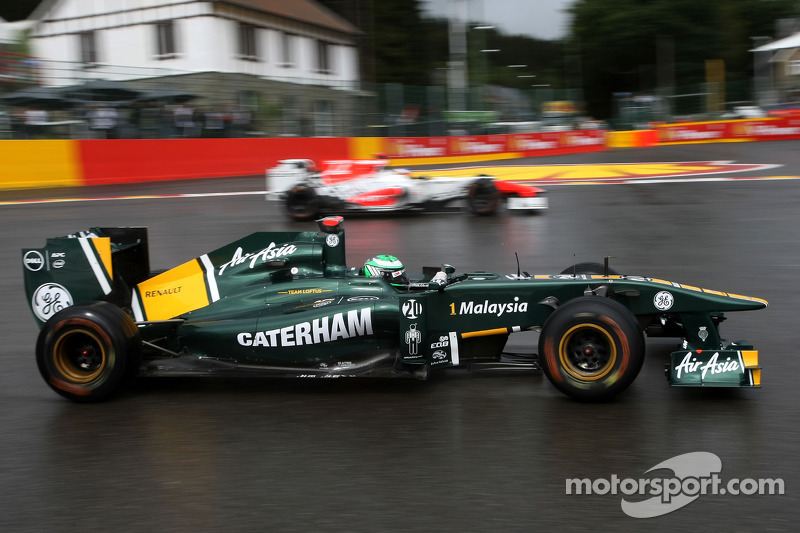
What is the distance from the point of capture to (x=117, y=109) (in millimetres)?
19594

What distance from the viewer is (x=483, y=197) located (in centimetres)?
1359

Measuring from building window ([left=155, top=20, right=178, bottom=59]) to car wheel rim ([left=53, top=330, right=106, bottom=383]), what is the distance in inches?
1105

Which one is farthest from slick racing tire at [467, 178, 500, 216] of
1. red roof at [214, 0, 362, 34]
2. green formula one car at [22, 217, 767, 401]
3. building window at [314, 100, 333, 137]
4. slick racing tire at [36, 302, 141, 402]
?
red roof at [214, 0, 362, 34]

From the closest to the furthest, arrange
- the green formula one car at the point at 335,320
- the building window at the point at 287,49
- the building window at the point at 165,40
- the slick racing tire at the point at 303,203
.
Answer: the green formula one car at the point at 335,320, the slick racing tire at the point at 303,203, the building window at the point at 165,40, the building window at the point at 287,49

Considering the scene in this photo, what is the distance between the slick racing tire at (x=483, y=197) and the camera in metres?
13.6

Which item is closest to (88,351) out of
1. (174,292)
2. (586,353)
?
(174,292)

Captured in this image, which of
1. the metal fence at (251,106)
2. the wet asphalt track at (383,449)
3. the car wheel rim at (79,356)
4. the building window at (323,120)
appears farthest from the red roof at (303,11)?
the wet asphalt track at (383,449)

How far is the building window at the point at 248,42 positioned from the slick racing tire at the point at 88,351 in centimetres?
2903

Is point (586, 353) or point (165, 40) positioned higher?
point (165, 40)

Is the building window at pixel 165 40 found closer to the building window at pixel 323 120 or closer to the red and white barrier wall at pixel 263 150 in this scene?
the building window at pixel 323 120

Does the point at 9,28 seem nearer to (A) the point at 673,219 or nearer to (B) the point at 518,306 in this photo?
(A) the point at 673,219

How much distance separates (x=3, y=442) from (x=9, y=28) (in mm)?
37496

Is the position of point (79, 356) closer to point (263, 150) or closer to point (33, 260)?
point (33, 260)

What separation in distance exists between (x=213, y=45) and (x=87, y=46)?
21.7 ft
